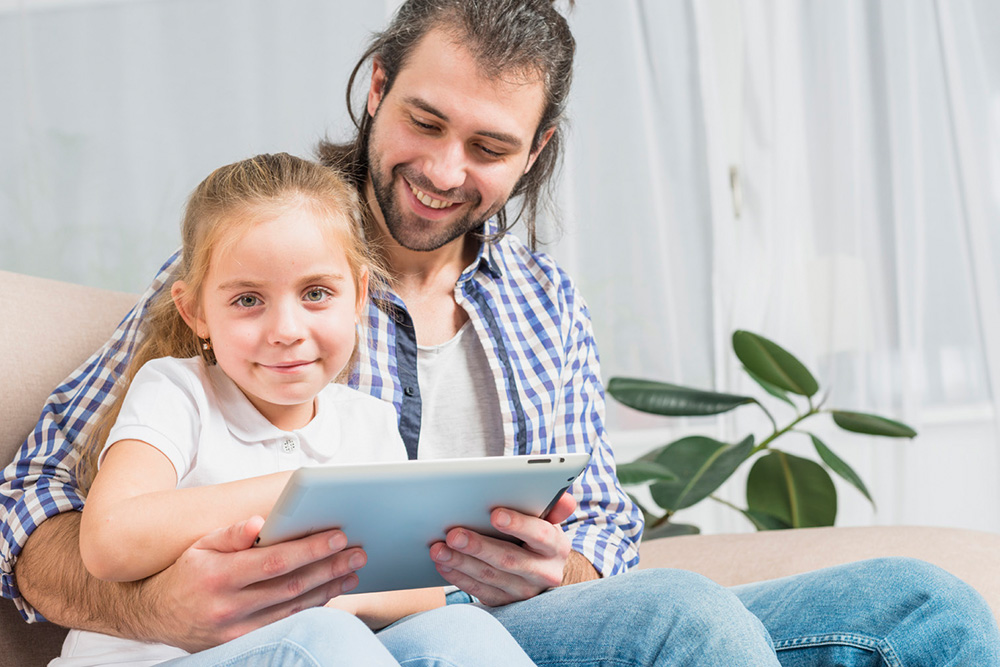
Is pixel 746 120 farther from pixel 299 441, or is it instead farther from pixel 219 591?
pixel 219 591

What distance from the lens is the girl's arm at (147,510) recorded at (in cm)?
78

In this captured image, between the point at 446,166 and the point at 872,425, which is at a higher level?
the point at 446,166

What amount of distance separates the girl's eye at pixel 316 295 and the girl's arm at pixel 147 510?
195 mm

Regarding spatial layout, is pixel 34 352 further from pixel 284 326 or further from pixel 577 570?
pixel 577 570

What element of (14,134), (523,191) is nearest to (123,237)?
(14,134)

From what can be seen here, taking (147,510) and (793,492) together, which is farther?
(793,492)

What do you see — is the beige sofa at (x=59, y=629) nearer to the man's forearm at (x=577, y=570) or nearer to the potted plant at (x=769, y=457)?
the man's forearm at (x=577, y=570)

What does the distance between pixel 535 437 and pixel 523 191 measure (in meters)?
0.51

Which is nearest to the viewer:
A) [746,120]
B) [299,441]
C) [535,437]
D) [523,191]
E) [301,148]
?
[299,441]

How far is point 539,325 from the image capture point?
4.46 ft

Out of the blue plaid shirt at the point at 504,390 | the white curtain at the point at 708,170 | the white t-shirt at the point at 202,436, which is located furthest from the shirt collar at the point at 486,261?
the white curtain at the point at 708,170

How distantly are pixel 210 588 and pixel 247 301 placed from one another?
0.95 feet

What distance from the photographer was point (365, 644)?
0.68m

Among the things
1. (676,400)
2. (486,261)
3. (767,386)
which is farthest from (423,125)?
(767,386)
